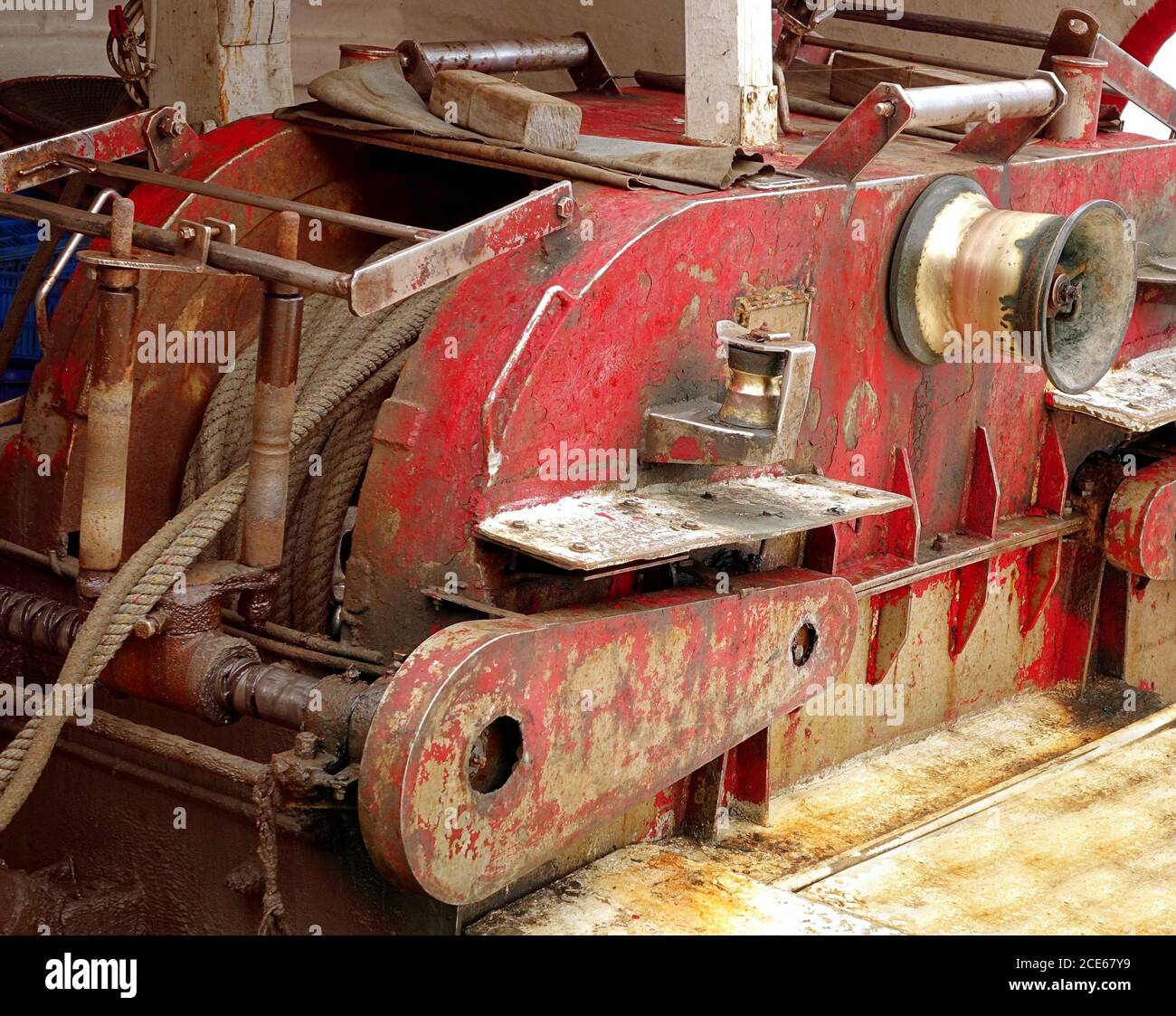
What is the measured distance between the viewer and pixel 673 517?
3.42m

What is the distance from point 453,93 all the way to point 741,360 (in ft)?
3.38

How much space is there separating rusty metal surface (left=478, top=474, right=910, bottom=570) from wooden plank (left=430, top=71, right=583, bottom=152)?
81 centimetres

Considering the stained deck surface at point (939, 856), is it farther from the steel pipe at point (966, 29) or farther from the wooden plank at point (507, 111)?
the steel pipe at point (966, 29)

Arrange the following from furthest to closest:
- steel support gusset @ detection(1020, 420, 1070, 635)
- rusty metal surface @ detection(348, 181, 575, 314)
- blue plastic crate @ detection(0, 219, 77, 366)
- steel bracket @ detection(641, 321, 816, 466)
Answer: blue plastic crate @ detection(0, 219, 77, 366), steel support gusset @ detection(1020, 420, 1070, 635), steel bracket @ detection(641, 321, 816, 466), rusty metal surface @ detection(348, 181, 575, 314)

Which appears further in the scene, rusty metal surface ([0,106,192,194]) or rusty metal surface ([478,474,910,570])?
rusty metal surface ([0,106,192,194])

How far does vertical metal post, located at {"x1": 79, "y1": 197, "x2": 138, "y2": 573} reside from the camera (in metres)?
3.12

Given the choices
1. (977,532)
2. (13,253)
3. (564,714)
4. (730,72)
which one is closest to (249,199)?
(730,72)

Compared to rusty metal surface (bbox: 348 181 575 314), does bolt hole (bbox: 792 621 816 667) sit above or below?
below

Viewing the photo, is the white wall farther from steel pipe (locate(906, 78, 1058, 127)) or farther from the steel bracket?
the steel bracket

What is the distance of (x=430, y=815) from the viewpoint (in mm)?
2930

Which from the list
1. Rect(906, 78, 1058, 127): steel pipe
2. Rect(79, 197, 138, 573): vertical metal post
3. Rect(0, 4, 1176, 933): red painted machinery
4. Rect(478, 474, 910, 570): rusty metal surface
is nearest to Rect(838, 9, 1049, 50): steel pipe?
Rect(0, 4, 1176, 933): red painted machinery

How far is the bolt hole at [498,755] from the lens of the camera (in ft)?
10.1

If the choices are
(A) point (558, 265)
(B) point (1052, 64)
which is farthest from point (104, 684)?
(B) point (1052, 64)

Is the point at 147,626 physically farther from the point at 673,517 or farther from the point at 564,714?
the point at 673,517
